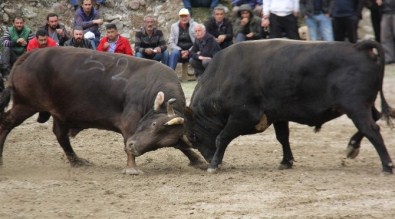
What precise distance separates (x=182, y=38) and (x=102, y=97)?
7.31 metres

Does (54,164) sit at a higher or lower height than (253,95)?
lower

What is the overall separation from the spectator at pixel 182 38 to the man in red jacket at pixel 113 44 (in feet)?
4.17

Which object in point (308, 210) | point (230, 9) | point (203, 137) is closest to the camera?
point (308, 210)

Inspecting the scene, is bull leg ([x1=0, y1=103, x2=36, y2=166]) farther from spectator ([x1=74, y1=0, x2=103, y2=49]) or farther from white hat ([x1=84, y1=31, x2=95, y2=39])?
spectator ([x1=74, y1=0, x2=103, y2=49])

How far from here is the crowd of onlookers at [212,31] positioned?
16.8m

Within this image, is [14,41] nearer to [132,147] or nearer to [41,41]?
[41,41]

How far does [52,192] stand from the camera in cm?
999

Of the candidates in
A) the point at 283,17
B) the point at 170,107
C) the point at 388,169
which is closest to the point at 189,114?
the point at 170,107

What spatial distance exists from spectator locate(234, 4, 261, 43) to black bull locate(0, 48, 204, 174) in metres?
6.48

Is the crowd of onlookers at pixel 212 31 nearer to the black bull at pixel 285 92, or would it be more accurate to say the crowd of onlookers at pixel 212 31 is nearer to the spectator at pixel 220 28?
the spectator at pixel 220 28

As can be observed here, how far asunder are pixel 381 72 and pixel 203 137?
2.42 m

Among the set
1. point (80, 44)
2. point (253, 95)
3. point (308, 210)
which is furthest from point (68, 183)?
point (80, 44)

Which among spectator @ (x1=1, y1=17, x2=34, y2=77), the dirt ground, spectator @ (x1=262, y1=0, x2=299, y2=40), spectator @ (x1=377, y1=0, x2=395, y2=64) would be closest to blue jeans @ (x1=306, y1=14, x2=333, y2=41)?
spectator @ (x1=262, y1=0, x2=299, y2=40)

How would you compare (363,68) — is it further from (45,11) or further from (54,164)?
(45,11)
